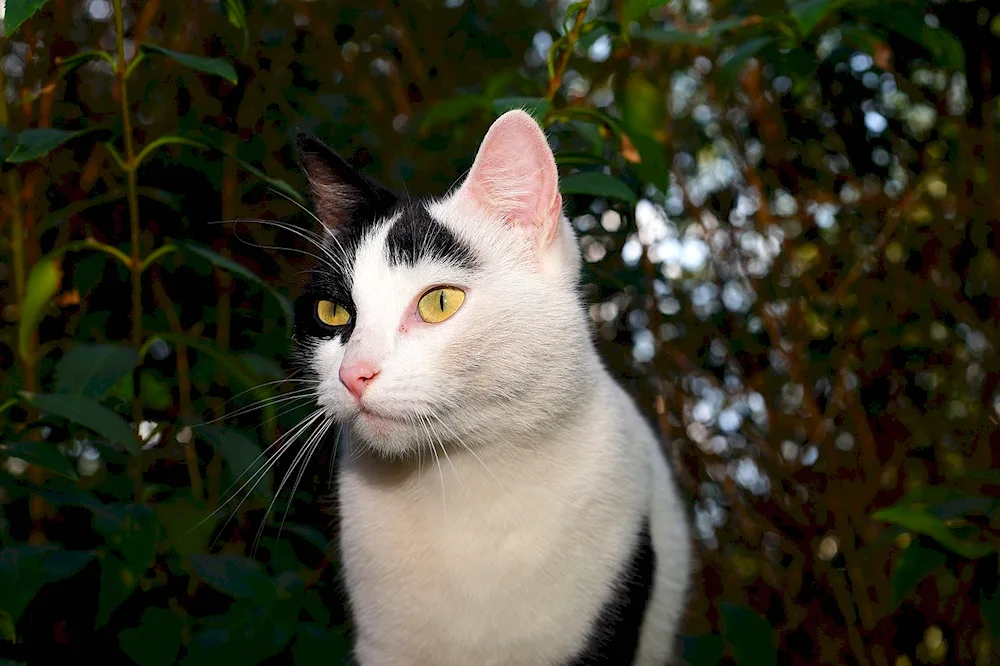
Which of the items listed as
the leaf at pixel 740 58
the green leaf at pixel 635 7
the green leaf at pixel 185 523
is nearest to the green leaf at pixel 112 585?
the green leaf at pixel 185 523

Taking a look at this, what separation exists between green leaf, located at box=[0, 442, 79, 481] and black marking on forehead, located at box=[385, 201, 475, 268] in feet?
1.82

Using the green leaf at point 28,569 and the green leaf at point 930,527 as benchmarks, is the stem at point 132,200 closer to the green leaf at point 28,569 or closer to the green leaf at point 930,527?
the green leaf at point 28,569

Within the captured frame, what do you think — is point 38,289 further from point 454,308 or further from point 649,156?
point 649,156

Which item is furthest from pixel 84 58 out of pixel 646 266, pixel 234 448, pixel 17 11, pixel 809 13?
pixel 646 266

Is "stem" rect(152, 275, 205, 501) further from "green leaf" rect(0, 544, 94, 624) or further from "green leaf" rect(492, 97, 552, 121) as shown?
"green leaf" rect(492, 97, 552, 121)

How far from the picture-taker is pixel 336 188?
153cm

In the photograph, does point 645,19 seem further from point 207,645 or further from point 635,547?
point 207,645

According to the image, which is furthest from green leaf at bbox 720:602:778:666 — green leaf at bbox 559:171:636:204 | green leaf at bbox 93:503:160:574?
green leaf at bbox 93:503:160:574

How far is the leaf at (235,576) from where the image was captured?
1.36 m

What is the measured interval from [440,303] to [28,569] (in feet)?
2.29

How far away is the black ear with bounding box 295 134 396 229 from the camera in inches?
58.2

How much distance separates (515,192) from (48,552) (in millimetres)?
884

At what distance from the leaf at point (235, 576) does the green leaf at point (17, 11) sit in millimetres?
797

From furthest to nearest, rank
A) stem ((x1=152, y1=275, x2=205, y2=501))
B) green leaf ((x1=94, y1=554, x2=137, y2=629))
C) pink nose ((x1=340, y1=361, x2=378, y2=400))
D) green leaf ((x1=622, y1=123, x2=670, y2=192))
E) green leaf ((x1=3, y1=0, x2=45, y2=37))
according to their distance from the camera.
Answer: stem ((x1=152, y1=275, x2=205, y2=501)) < green leaf ((x1=622, y1=123, x2=670, y2=192)) < green leaf ((x1=94, y1=554, x2=137, y2=629)) < pink nose ((x1=340, y1=361, x2=378, y2=400)) < green leaf ((x1=3, y1=0, x2=45, y2=37))
